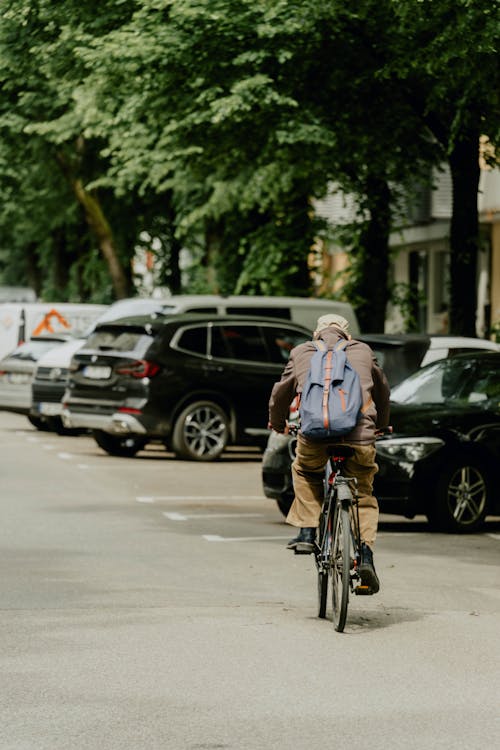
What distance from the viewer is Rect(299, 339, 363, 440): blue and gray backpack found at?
8.74 m

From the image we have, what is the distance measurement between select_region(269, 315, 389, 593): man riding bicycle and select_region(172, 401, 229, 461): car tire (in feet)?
37.5

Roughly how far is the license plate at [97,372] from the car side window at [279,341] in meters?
2.24

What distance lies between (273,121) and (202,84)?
121cm

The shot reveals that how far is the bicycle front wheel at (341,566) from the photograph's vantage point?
27.8ft

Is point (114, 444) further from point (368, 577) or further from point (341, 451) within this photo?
point (368, 577)

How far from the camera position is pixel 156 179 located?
25688 millimetres

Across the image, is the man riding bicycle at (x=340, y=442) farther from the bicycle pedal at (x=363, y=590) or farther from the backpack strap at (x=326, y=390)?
the backpack strap at (x=326, y=390)

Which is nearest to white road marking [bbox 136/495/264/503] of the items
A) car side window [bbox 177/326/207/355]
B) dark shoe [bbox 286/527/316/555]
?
car side window [bbox 177/326/207/355]

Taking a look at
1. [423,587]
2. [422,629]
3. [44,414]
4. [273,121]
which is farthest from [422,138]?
[422,629]

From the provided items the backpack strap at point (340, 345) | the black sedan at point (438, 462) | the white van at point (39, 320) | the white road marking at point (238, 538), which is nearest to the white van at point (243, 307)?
the white van at point (39, 320)

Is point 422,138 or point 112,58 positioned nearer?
point 112,58

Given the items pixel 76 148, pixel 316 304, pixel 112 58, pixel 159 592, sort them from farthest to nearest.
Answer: pixel 76 148 < pixel 316 304 < pixel 112 58 < pixel 159 592

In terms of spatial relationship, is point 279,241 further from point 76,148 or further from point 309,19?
point 309,19

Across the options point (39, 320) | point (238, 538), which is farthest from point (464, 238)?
point (39, 320)
